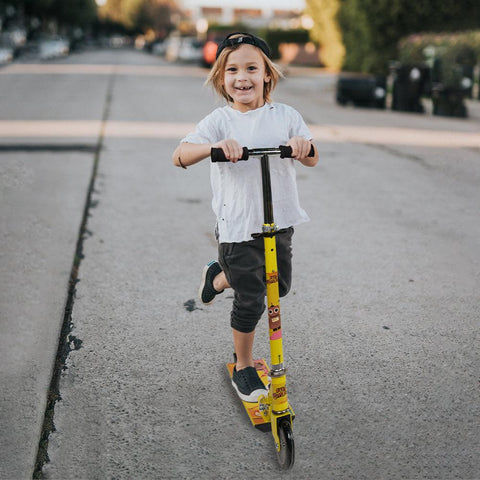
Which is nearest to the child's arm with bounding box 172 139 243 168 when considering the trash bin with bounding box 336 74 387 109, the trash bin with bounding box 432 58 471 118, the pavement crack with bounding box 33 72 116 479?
the pavement crack with bounding box 33 72 116 479

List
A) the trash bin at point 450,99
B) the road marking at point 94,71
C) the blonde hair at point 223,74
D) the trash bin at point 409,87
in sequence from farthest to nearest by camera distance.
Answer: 1. the road marking at point 94,71
2. the trash bin at point 409,87
3. the trash bin at point 450,99
4. the blonde hair at point 223,74

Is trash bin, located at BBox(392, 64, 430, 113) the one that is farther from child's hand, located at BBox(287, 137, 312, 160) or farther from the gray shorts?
child's hand, located at BBox(287, 137, 312, 160)

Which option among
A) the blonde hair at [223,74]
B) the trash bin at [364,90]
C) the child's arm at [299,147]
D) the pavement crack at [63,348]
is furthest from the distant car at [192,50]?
the child's arm at [299,147]

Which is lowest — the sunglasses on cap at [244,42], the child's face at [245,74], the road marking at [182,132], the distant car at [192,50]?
the road marking at [182,132]

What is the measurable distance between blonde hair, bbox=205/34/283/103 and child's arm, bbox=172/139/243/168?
31cm

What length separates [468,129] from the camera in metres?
11.5

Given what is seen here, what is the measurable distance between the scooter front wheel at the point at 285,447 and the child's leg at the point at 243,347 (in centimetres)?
48

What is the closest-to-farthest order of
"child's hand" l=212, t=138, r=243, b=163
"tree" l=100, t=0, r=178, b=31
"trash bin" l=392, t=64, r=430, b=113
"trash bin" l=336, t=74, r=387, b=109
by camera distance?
"child's hand" l=212, t=138, r=243, b=163
"trash bin" l=392, t=64, r=430, b=113
"trash bin" l=336, t=74, r=387, b=109
"tree" l=100, t=0, r=178, b=31

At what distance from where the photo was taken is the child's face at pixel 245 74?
101 inches

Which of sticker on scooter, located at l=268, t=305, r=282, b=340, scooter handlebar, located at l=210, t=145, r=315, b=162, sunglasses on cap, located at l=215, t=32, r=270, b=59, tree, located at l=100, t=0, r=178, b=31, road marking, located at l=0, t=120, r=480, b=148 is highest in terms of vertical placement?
tree, located at l=100, t=0, r=178, b=31

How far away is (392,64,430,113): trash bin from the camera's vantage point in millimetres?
13844

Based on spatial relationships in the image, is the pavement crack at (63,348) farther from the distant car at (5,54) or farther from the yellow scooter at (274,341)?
the distant car at (5,54)

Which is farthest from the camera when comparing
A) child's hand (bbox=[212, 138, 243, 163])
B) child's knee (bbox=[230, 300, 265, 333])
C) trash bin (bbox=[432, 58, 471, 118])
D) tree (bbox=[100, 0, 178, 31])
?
tree (bbox=[100, 0, 178, 31])

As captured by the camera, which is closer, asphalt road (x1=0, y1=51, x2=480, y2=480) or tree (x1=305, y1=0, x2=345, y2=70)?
asphalt road (x1=0, y1=51, x2=480, y2=480)
